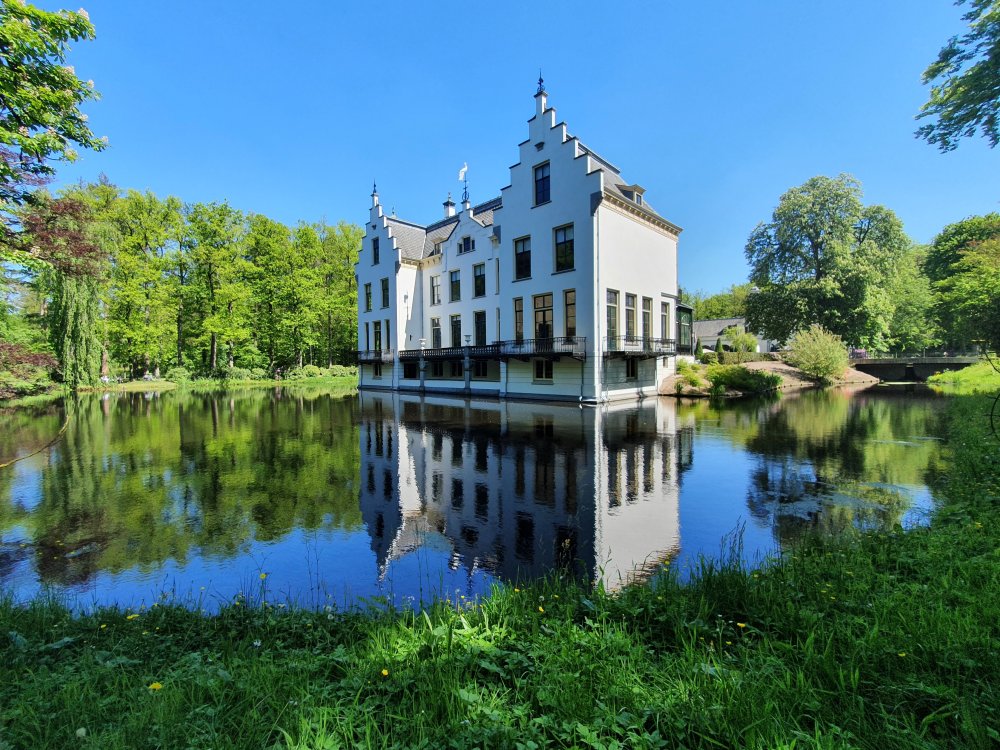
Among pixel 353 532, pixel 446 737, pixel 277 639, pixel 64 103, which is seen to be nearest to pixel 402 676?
pixel 446 737

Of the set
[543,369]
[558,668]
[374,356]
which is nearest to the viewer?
[558,668]

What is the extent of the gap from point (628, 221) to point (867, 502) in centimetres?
1915

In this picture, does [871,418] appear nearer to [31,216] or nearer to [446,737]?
[446,737]

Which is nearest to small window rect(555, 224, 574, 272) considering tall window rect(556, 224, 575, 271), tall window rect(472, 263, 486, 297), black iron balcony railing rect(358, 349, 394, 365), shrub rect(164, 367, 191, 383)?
tall window rect(556, 224, 575, 271)

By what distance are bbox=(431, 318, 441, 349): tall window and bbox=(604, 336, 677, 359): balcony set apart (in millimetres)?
12897

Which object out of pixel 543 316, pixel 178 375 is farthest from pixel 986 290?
pixel 178 375

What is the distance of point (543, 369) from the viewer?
23.2 metres

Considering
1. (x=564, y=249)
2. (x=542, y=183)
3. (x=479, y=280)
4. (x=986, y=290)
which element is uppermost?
(x=542, y=183)

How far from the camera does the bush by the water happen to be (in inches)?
967

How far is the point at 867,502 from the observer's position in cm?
655

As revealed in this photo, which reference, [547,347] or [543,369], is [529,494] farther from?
[543,369]

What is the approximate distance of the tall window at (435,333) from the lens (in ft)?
99.0

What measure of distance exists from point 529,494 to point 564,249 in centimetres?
1689

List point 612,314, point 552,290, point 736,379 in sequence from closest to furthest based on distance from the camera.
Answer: point 612,314
point 552,290
point 736,379
